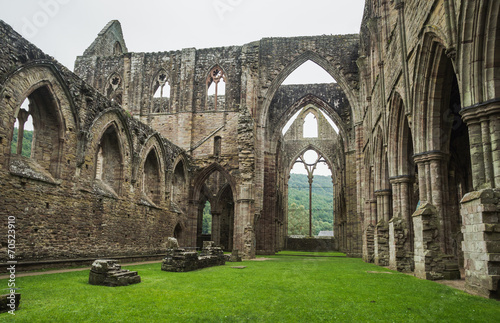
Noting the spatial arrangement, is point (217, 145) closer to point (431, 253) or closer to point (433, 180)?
point (433, 180)

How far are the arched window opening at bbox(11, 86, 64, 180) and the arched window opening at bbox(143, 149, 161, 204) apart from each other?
6364mm

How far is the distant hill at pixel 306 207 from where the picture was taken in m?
54.4

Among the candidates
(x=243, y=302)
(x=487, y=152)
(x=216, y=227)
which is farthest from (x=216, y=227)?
(x=487, y=152)

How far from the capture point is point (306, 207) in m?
69.0

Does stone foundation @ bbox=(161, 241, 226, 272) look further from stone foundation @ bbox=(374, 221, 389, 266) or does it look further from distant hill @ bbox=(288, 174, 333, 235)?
distant hill @ bbox=(288, 174, 333, 235)

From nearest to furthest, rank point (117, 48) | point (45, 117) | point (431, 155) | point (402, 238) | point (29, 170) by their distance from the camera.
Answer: point (431, 155)
point (29, 170)
point (45, 117)
point (402, 238)
point (117, 48)

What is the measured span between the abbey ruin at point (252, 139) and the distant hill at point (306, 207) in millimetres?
15644

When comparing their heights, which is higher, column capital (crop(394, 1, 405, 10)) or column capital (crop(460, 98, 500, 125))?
column capital (crop(394, 1, 405, 10))

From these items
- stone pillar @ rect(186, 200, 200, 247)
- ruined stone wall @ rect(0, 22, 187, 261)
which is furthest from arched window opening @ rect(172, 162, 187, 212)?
ruined stone wall @ rect(0, 22, 187, 261)

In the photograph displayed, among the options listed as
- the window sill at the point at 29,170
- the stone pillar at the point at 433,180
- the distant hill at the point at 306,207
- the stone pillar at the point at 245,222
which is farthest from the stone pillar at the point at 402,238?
the distant hill at the point at 306,207

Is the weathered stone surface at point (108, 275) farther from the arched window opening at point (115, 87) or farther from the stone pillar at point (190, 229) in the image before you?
the arched window opening at point (115, 87)

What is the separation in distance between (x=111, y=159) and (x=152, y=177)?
128 inches

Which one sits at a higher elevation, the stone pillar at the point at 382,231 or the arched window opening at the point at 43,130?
the arched window opening at the point at 43,130

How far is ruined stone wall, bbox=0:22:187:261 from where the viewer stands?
29.8 feet
